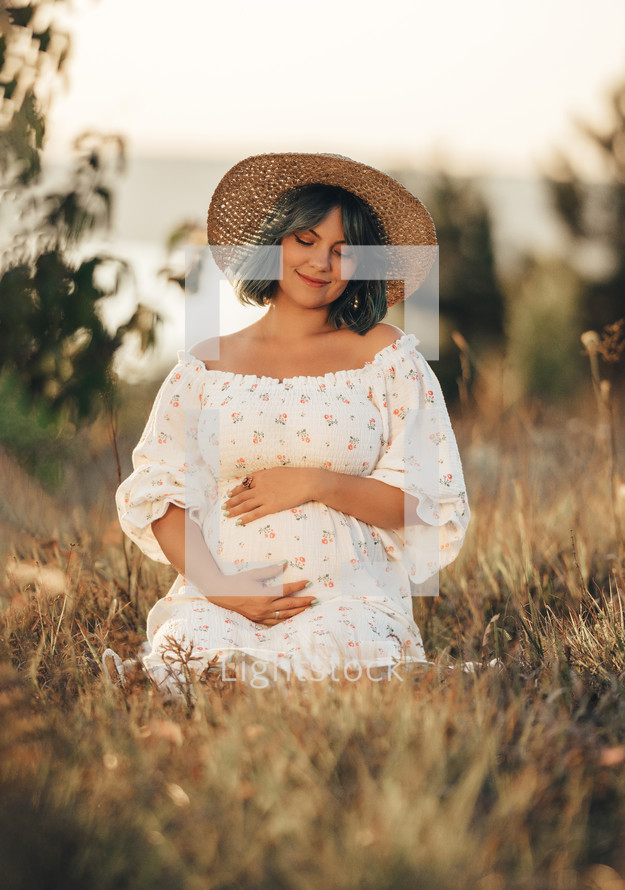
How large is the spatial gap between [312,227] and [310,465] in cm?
75

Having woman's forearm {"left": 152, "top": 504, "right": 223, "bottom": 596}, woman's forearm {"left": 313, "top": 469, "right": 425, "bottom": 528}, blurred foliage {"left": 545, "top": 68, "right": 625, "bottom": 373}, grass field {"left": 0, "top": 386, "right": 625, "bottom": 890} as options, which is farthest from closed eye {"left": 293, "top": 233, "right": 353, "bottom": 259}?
blurred foliage {"left": 545, "top": 68, "right": 625, "bottom": 373}

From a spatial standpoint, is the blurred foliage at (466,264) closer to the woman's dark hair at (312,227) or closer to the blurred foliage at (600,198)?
the blurred foliage at (600,198)

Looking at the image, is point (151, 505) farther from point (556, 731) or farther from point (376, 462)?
point (556, 731)

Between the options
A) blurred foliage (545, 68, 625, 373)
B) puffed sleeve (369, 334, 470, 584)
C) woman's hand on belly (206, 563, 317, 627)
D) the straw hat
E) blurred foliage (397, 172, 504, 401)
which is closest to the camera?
woman's hand on belly (206, 563, 317, 627)

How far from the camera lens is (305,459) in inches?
114

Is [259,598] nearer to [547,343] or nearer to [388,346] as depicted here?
[388,346]

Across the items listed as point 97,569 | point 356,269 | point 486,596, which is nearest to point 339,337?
point 356,269

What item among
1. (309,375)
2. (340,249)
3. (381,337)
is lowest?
(309,375)

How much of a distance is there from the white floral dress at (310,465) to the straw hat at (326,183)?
0.39m

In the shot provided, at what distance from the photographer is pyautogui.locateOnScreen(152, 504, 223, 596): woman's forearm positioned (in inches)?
112

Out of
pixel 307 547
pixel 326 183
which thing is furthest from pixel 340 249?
pixel 307 547

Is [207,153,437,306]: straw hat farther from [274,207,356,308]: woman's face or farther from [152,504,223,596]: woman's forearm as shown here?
[152,504,223,596]: woman's forearm

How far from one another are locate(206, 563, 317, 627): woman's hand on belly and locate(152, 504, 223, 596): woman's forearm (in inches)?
1.7

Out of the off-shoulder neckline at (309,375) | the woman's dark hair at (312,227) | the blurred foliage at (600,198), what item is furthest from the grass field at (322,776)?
the blurred foliage at (600,198)
